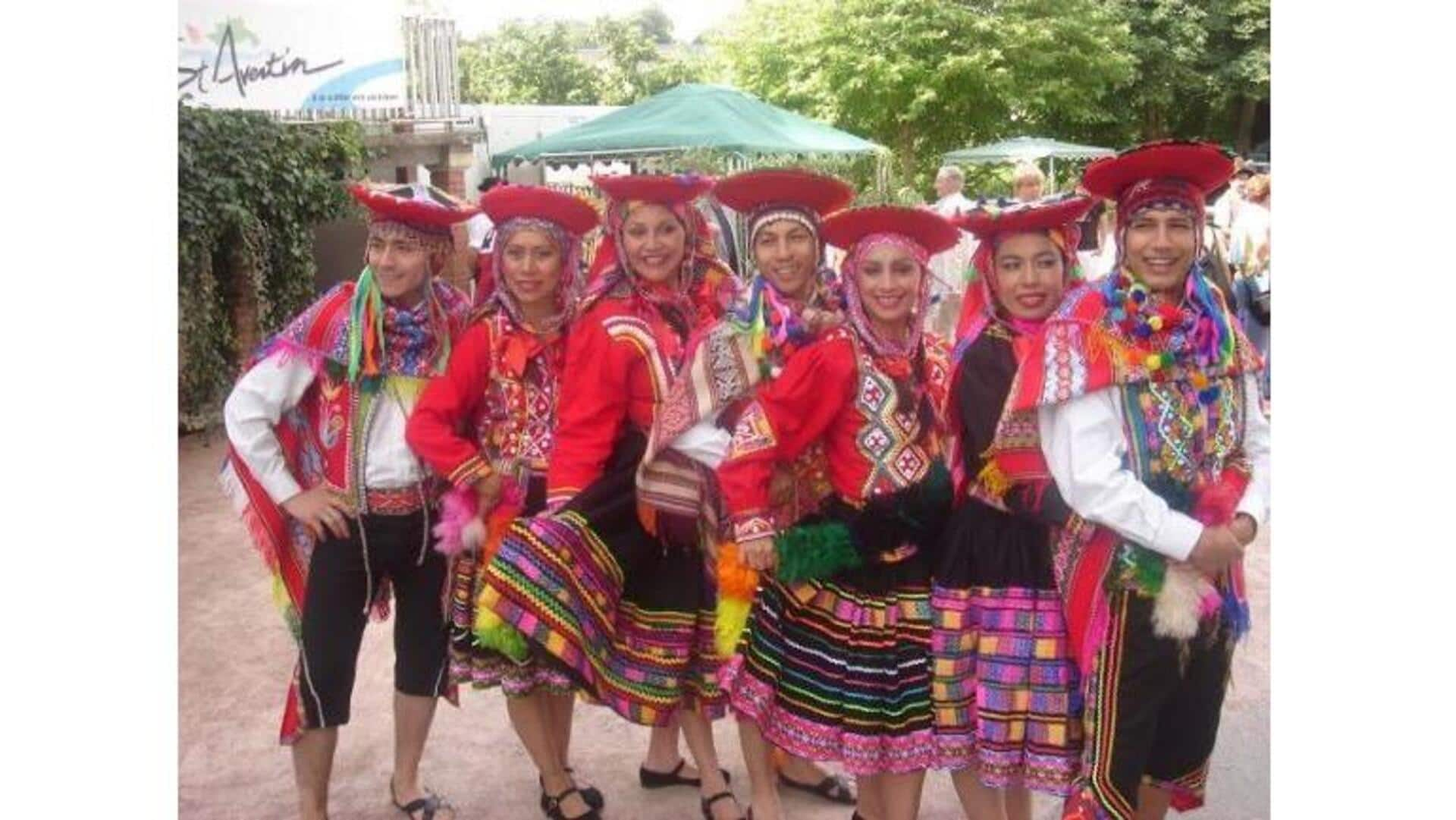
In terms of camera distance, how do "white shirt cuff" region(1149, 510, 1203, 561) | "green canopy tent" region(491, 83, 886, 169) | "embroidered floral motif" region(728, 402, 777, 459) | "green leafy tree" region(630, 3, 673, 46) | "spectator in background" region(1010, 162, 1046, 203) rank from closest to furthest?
"white shirt cuff" region(1149, 510, 1203, 561) < "embroidered floral motif" region(728, 402, 777, 459) < "spectator in background" region(1010, 162, 1046, 203) < "green leafy tree" region(630, 3, 673, 46) < "green canopy tent" region(491, 83, 886, 169)

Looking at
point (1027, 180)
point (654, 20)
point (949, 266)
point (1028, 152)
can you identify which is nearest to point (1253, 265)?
point (949, 266)

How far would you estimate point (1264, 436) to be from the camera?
2.58 m

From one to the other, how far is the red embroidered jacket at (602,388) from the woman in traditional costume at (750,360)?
0.09m

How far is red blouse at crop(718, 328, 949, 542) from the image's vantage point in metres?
2.79

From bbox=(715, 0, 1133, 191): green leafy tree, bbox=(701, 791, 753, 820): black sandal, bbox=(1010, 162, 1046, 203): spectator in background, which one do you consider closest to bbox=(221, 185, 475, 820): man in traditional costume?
bbox=(701, 791, 753, 820): black sandal

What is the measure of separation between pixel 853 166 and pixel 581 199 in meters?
1.53

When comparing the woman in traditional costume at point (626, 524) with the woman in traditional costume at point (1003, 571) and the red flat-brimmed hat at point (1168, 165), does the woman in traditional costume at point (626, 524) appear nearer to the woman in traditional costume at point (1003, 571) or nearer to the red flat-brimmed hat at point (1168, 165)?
the woman in traditional costume at point (1003, 571)

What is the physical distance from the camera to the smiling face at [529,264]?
3.17 metres

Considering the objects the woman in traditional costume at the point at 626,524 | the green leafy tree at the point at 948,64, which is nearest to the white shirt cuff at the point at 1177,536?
the woman in traditional costume at the point at 626,524

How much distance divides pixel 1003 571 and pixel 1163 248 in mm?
749

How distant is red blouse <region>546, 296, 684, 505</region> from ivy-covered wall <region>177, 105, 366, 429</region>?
5.26 ft

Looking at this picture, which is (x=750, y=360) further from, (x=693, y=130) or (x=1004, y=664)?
(x=693, y=130)

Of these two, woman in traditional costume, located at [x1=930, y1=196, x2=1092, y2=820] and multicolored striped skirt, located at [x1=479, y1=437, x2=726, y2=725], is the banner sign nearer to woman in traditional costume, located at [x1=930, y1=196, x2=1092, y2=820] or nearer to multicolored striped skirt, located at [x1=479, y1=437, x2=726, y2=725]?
multicolored striped skirt, located at [x1=479, y1=437, x2=726, y2=725]
